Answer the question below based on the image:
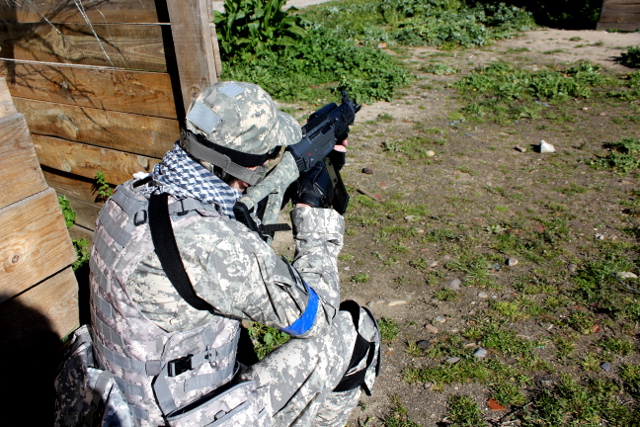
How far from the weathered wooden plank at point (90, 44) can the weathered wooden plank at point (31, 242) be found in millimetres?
1046

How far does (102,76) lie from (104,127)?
41 cm

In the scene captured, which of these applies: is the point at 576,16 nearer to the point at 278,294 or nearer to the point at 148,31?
the point at 148,31

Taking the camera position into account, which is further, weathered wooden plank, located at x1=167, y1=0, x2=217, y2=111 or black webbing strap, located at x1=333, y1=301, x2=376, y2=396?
weathered wooden plank, located at x1=167, y1=0, x2=217, y2=111

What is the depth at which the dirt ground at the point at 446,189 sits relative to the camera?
9.98 feet

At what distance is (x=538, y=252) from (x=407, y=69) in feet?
16.9

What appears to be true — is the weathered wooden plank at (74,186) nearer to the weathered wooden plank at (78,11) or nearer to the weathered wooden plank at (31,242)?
the weathered wooden plank at (78,11)

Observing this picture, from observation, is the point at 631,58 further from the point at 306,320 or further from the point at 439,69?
the point at 306,320

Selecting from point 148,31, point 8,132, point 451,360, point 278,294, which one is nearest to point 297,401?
point 278,294

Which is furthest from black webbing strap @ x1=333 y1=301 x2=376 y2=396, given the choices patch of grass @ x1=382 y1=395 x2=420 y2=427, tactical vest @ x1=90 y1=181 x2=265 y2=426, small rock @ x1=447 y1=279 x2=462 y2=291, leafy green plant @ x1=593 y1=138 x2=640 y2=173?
leafy green plant @ x1=593 y1=138 x2=640 y2=173

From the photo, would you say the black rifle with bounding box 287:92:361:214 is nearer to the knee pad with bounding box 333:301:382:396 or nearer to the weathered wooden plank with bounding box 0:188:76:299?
the knee pad with bounding box 333:301:382:396

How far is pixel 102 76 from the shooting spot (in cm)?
337

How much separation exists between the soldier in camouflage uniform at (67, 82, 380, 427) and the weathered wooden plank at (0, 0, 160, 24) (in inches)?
50.1

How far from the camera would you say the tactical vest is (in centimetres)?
182

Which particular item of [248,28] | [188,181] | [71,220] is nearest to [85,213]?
[71,220]
